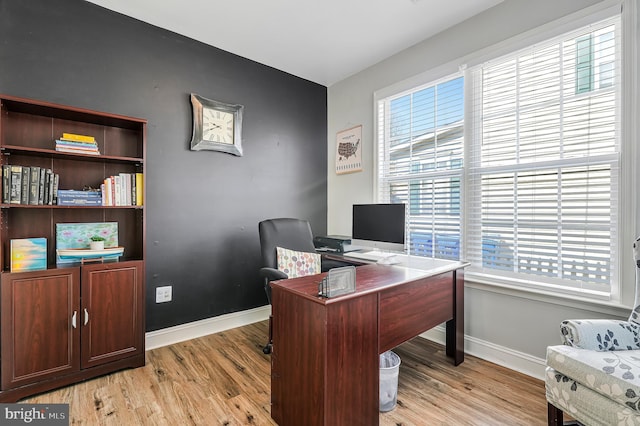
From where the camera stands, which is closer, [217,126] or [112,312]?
[112,312]

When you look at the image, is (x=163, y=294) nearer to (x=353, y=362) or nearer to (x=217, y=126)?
(x=217, y=126)

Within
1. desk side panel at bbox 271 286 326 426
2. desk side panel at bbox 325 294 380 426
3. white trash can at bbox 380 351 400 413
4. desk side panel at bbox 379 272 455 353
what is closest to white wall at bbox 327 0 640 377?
desk side panel at bbox 379 272 455 353

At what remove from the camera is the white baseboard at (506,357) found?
199 cm

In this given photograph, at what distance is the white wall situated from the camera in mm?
1921

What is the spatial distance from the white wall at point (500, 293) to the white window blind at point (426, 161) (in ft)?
0.57

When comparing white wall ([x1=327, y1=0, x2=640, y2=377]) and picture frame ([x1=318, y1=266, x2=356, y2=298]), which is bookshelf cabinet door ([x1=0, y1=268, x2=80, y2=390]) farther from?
white wall ([x1=327, y1=0, x2=640, y2=377])

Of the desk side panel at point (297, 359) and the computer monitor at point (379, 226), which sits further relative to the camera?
the computer monitor at point (379, 226)

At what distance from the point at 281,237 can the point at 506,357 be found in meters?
1.89

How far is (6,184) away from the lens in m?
1.74

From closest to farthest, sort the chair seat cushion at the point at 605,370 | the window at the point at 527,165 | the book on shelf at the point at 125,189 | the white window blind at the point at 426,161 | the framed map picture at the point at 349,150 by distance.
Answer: the chair seat cushion at the point at 605,370
the window at the point at 527,165
the book on shelf at the point at 125,189
the white window blind at the point at 426,161
the framed map picture at the point at 349,150

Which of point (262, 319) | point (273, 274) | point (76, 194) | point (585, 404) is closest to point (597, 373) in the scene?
point (585, 404)

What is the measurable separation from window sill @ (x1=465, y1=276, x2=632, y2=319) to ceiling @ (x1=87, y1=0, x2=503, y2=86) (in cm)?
206

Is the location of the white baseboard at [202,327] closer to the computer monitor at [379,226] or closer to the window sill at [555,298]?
the computer monitor at [379,226]

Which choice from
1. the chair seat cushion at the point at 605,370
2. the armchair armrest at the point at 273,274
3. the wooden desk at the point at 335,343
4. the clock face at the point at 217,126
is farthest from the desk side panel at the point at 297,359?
the clock face at the point at 217,126
